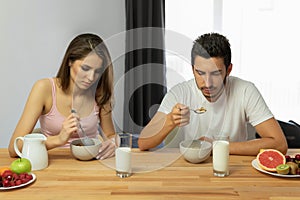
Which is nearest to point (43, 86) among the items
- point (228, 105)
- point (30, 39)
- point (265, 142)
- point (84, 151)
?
point (84, 151)

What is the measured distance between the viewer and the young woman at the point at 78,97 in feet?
5.52

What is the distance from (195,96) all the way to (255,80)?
6.58ft

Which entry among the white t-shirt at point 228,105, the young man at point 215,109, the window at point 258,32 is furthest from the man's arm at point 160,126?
the window at point 258,32

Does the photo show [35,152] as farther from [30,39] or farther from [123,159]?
[30,39]

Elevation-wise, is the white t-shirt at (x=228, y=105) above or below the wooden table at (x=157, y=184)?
above

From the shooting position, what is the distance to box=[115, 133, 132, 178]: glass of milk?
54.2 inches

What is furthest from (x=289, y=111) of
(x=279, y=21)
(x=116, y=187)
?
(x=116, y=187)

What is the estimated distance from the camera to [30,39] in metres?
3.35

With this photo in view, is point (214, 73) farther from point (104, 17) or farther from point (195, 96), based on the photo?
point (104, 17)

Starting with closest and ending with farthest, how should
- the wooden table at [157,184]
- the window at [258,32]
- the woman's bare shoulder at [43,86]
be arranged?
1. the wooden table at [157,184]
2. the woman's bare shoulder at [43,86]
3. the window at [258,32]

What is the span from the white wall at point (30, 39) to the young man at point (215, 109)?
1667mm

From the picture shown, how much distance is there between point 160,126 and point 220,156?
0.42 meters

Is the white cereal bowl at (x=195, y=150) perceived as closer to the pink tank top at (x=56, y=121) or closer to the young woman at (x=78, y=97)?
the young woman at (x=78, y=97)

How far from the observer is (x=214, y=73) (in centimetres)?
171
